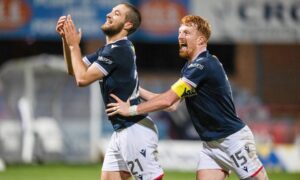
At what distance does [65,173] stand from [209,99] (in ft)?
26.4

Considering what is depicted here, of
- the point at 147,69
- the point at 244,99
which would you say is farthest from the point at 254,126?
the point at 147,69

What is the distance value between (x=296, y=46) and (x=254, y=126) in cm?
480

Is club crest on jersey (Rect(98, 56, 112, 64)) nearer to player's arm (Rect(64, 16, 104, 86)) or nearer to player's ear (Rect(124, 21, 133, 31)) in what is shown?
player's arm (Rect(64, 16, 104, 86))

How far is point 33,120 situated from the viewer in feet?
62.1

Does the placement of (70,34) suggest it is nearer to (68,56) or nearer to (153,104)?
(68,56)

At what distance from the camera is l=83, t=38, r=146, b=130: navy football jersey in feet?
25.6

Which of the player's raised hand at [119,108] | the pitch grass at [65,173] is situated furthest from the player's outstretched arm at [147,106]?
the pitch grass at [65,173]

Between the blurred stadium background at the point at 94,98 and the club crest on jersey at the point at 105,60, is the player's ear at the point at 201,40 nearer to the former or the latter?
the club crest on jersey at the point at 105,60

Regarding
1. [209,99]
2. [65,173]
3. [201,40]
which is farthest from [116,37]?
[65,173]

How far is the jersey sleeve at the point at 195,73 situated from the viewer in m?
7.69

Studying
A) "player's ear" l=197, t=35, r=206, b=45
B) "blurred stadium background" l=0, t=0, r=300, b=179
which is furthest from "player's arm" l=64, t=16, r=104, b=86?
"blurred stadium background" l=0, t=0, r=300, b=179

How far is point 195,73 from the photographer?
25.3 feet

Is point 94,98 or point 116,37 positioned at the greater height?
point 116,37

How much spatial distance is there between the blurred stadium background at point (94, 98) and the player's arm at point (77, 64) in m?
9.65
